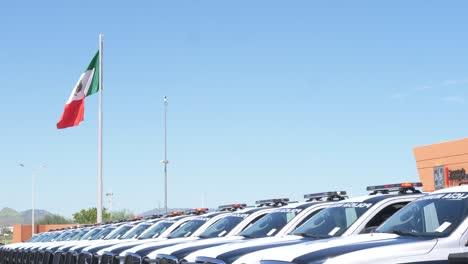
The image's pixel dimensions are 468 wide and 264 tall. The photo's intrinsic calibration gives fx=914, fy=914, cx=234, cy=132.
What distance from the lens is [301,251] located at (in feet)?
26.3

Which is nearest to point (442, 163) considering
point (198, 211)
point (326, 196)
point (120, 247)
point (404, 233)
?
point (198, 211)

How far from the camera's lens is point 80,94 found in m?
41.1

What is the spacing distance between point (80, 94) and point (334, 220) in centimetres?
3164

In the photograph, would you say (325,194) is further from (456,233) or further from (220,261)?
(456,233)

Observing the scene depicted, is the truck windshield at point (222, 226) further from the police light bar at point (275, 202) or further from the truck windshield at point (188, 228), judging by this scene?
the truck windshield at point (188, 228)

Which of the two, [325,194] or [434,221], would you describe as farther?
[325,194]

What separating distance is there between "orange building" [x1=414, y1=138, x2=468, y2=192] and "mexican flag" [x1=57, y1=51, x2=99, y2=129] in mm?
15523

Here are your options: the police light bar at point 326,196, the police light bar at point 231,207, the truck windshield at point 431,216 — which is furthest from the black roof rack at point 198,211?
the truck windshield at point 431,216

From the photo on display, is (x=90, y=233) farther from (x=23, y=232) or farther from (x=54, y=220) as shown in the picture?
(x=54, y=220)

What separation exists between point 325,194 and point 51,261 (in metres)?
8.72

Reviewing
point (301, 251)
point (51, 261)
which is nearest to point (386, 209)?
point (301, 251)

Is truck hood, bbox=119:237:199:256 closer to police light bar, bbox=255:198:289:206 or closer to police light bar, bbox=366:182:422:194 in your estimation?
police light bar, bbox=255:198:289:206

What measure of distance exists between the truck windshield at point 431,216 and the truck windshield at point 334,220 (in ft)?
4.60

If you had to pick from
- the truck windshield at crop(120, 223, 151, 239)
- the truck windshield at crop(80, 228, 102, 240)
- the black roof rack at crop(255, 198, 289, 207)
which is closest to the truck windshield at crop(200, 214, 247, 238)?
the black roof rack at crop(255, 198, 289, 207)
